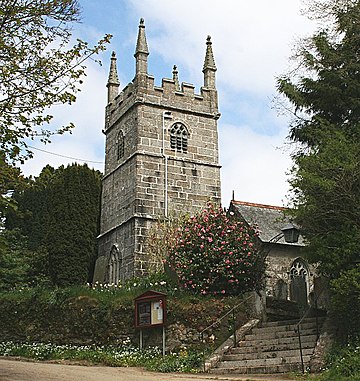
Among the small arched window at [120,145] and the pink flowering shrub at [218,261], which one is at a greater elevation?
the small arched window at [120,145]

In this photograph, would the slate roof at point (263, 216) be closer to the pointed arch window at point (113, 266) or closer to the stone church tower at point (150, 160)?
the stone church tower at point (150, 160)

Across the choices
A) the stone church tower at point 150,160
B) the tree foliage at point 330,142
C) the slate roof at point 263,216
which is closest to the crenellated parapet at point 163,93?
the stone church tower at point 150,160

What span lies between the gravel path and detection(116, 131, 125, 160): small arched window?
49.8 feet

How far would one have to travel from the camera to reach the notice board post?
48.8ft

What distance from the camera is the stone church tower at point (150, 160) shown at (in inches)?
976

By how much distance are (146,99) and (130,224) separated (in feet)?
18.7

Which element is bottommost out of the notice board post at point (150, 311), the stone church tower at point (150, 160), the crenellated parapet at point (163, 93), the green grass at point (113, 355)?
the green grass at point (113, 355)

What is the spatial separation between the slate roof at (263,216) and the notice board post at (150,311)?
24.6 ft

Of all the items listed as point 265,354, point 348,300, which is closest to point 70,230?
point 265,354

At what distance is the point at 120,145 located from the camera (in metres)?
27.5

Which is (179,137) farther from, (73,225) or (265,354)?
(265,354)

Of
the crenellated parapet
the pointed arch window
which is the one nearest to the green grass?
the pointed arch window

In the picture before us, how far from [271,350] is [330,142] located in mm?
4896

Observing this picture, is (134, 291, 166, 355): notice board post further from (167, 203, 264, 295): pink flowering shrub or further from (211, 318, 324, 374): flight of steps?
(211, 318, 324, 374): flight of steps
